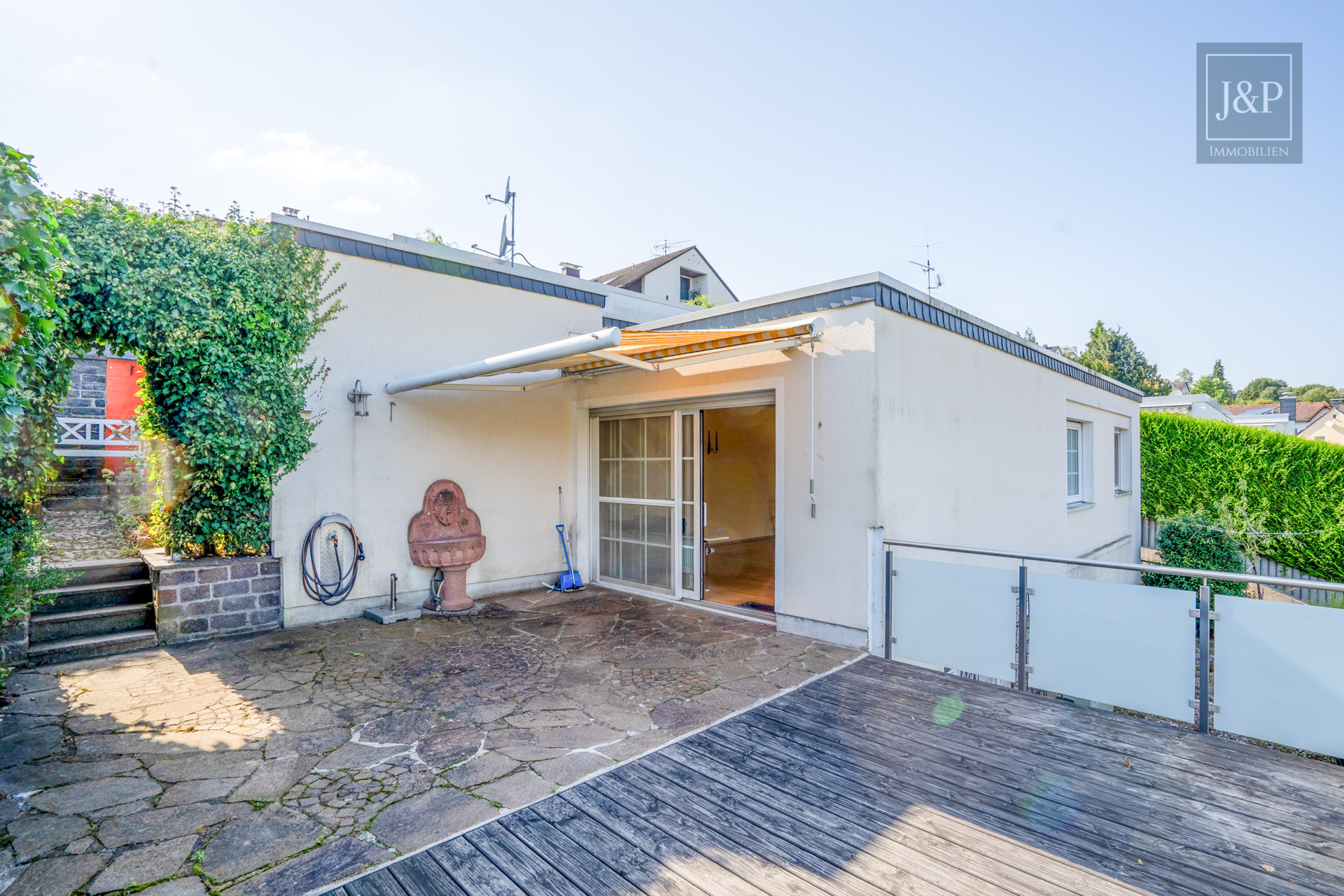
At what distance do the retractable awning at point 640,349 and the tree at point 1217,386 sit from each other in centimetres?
6390

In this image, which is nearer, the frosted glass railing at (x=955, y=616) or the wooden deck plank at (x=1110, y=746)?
the wooden deck plank at (x=1110, y=746)

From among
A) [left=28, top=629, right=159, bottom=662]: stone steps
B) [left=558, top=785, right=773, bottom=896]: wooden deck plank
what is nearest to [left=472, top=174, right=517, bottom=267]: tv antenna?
[left=28, top=629, right=159, bottom=662]: stone steps

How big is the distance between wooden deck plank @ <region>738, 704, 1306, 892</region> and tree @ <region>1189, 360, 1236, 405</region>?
65115mm

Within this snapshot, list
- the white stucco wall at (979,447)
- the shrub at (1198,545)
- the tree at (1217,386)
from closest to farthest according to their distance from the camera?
the white stucco wall at (979,447) → the shrub at (1198,545) → the tree at (1217,386)

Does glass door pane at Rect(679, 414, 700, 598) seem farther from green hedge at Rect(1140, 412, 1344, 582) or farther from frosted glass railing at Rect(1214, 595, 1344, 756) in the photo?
green hedge at Rect(1140, 412, 1344, 582)

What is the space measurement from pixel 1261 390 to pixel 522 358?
104904 millimetres

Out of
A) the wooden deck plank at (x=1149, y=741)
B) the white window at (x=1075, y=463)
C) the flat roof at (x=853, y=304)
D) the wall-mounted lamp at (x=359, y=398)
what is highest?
the flat roof at (x=853, y=304)

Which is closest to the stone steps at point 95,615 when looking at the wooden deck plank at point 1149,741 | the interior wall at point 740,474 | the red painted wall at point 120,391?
the red painted wall at point 120,391

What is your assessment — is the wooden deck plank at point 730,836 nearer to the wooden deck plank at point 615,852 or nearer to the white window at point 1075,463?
the wooden deck plank at point 615,852

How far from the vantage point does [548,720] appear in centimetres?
431

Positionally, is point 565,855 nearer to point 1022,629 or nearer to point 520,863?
point 520,863

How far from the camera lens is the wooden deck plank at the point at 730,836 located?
2.60m

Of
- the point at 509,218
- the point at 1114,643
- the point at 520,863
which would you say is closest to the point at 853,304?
the point at 1114,643

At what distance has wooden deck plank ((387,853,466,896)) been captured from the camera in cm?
251
